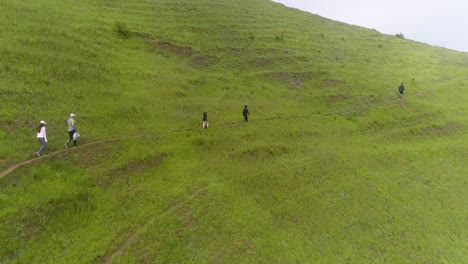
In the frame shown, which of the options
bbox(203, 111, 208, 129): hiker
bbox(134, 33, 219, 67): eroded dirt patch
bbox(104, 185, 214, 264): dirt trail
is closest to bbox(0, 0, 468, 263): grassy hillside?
bbox(104, 185, 214, 264): dirt trail

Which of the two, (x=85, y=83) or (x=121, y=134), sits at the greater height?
(x=85, y=83)

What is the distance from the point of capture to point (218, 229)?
22.6 m

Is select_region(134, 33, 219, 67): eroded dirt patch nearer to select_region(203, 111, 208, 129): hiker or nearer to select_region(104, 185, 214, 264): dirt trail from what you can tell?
select_region(203, 111, 208, 129): hiker

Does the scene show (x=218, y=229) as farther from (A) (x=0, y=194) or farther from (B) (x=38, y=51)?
(B) (x=38, y=51)

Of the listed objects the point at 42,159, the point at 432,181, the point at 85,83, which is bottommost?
the point at 432,181

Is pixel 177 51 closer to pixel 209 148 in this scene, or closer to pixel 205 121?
pixel 205 121

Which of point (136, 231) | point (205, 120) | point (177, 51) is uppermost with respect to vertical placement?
point (177, 51)

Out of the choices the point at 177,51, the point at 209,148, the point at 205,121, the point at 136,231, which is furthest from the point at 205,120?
the point at 177,51

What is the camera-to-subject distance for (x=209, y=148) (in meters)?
30.6

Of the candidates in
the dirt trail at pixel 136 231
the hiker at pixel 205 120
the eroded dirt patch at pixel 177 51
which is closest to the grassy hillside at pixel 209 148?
the dirt trail at pixel 136 231

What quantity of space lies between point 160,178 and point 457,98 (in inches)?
1957

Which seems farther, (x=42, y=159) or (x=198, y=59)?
(x=198, y=59)

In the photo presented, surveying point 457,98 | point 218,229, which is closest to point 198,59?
point 218,229

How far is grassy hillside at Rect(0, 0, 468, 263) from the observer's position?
21406mm
